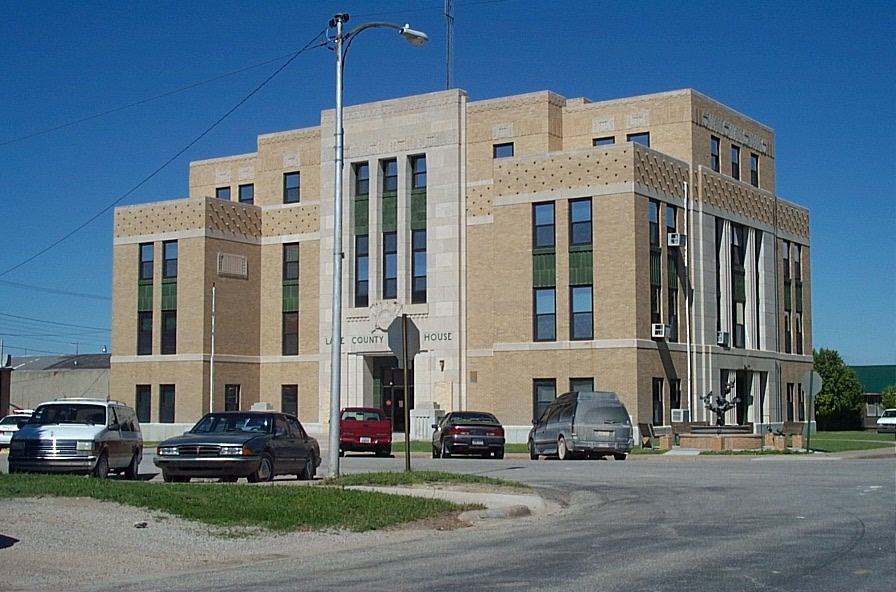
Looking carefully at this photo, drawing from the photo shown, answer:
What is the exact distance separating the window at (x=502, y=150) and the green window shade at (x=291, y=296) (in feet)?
38.7

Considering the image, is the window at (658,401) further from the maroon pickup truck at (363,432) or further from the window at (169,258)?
the window at (169,258)

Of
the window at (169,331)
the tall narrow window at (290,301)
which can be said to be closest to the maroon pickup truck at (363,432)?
the tall narrow window at (290,301)

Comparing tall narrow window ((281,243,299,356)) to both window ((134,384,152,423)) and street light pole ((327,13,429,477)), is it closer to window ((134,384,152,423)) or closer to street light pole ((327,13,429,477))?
window ((134,384,152,423))

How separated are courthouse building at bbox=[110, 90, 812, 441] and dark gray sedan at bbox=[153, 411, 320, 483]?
74.0ft

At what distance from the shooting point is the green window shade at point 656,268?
4403 centimetres

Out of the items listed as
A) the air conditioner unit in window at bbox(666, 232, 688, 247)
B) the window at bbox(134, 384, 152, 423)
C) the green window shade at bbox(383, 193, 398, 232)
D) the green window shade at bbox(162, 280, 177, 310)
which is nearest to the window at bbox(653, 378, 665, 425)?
the air conditioner unit in window at bbox(666, 232, 688, 247)

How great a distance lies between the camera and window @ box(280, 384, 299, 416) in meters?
52.8

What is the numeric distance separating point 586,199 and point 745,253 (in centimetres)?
1107

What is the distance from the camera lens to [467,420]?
34.4 metres

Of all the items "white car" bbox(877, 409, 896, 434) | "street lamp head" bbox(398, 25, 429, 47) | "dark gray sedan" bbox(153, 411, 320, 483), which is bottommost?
"white car" bbox(877, 409, 896, 434)

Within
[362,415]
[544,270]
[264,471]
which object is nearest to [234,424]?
[264,471]

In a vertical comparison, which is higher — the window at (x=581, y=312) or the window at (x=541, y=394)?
the window at (x=581, y=312)

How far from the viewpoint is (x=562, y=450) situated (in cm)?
3253

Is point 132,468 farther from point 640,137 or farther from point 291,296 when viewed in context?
point 640,137
